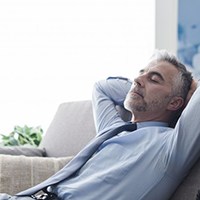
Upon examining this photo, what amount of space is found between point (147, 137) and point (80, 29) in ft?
6.47

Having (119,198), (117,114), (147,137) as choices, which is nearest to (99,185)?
(119,198)

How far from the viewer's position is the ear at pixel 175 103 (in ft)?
6.27

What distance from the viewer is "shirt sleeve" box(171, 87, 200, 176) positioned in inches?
58.9

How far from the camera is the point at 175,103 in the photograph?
192 centimetres

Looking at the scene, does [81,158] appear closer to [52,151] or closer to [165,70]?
[165,70]

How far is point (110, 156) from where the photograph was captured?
1.75 meters

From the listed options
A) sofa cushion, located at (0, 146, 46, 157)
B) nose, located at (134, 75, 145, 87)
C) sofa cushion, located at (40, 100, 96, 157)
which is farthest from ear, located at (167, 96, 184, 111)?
sofa cushion, located at (0, 146, 46, 157)

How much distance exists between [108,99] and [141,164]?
0.62 meters

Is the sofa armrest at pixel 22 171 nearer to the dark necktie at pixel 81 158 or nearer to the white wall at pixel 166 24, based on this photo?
the dark necktie at pixel 81 158

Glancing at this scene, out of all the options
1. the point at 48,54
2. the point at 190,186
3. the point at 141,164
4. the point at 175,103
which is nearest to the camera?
the point at 190,186

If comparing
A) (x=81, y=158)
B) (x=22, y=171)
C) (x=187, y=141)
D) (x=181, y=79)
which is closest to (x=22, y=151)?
(x=22, y=171)

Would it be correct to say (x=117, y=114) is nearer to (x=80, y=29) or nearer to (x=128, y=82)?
(x=128, y=82)

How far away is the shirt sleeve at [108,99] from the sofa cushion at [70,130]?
0.19 meters

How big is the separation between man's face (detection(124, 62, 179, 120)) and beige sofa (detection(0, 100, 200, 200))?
→ 0.24m
